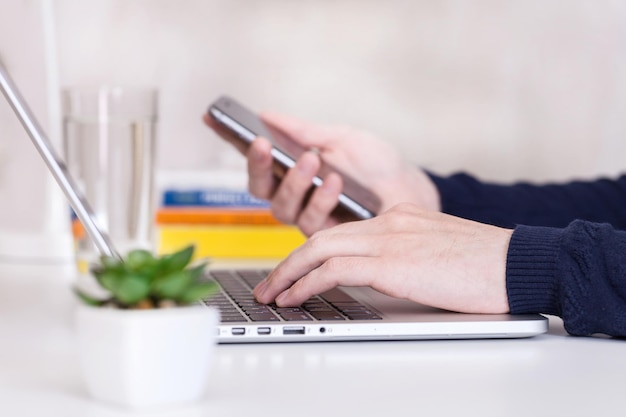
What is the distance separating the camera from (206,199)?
5.05 ft

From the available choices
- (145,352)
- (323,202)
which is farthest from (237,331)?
(323,202)

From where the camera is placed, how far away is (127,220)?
1276 millimetres

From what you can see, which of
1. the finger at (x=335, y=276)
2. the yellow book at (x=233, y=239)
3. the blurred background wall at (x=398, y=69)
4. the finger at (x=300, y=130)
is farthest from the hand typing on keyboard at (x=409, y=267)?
the blurred background wall at (x=398, y=69)

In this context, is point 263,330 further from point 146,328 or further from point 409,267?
point 146,328

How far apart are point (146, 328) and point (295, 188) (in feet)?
2.51

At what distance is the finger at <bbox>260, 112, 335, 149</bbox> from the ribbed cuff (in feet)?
1.99

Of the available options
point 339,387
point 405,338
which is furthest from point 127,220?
point 339,387

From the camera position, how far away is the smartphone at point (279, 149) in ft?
3.96

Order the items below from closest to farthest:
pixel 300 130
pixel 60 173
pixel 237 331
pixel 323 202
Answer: pixel 60 173 → pixel 237 331 → pixel 323 202 → pixel 300 130

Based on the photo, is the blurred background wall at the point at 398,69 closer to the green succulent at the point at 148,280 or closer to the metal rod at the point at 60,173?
the metal rod at the point at 60,173

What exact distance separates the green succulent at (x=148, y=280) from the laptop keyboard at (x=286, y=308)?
25 cm

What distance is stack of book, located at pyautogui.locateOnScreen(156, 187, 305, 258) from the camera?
1.49 m

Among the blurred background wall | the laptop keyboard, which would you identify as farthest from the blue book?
the laptop keyboard

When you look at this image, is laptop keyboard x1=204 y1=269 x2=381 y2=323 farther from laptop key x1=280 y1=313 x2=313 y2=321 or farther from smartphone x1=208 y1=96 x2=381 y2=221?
smartphone x1=208 y1=96 x2=381 y2=221
